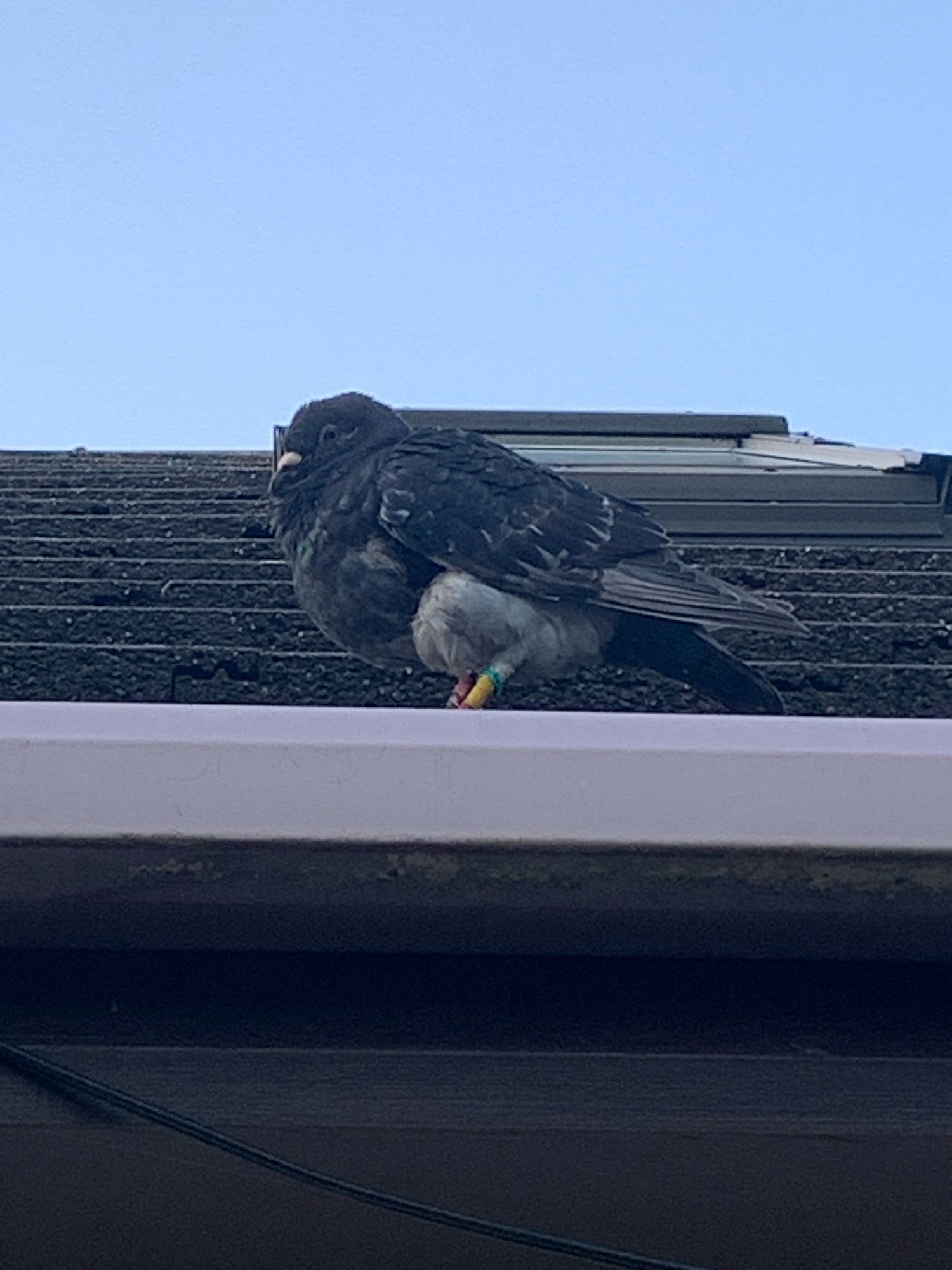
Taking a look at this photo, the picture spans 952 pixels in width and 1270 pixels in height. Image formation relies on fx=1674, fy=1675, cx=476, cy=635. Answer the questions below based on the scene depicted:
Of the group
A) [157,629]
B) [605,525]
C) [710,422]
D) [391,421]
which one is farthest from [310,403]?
[710,422]

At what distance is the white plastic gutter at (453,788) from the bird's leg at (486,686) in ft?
5.17

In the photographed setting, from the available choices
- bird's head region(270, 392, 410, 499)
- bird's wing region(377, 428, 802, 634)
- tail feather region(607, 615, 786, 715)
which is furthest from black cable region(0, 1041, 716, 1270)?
bird's head region(270, 392, 410, 499)

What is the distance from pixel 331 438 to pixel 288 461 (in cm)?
14

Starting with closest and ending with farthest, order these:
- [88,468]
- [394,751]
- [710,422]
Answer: [394,751]
[88,468]
[710,422]

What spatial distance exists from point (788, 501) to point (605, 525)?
0.56m

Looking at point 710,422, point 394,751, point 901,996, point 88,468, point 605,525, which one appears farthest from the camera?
point 710,422

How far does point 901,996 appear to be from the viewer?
5.08ft

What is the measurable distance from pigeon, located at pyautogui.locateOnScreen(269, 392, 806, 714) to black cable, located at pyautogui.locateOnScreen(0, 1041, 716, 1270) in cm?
147

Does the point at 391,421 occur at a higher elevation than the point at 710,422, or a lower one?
lower

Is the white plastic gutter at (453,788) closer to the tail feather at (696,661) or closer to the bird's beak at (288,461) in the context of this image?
the tail feather at (696,661)

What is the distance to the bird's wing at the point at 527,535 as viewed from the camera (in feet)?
10.4

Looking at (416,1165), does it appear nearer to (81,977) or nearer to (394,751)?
(81,977)

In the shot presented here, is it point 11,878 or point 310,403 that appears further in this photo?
point 310,403

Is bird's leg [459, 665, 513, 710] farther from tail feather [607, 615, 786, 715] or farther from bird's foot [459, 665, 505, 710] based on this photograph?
tail feather [607, 615, 786, 715]
